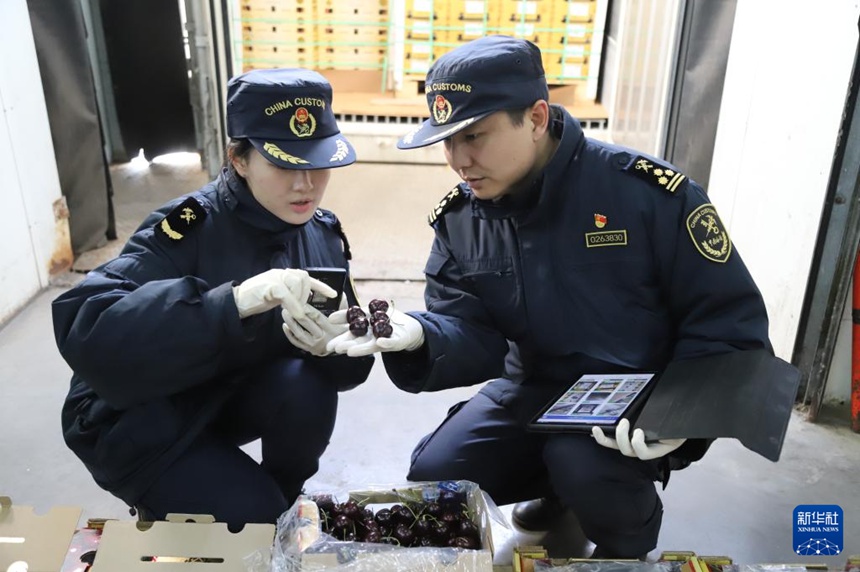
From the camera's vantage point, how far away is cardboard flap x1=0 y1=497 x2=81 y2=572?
1145 millimetres

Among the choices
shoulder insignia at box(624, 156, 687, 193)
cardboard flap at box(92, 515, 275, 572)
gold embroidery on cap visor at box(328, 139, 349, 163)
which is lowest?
cardboard flap at box(92, 515, 275, 572)

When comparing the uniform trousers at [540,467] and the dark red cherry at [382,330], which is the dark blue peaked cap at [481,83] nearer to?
the dark red cherry at [382,330]

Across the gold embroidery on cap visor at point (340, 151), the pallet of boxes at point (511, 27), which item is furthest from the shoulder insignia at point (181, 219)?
the pallet of boxes at point (511, 27)

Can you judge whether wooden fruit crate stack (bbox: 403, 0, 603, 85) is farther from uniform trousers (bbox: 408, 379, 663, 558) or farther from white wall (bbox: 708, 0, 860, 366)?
uniform trousers (bbox: 408, 379, 663, 558)

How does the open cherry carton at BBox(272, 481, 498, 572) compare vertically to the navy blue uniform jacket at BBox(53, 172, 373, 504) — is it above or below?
below

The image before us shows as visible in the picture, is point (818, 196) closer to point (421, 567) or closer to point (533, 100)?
point (533, 100)

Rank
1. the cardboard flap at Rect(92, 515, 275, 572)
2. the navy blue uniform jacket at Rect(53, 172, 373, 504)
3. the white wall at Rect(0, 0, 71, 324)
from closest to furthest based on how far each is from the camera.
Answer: the cardboard flap at Rect(92, 515, 275, 572)
the navy blue uniform jacket at Rect(53, 172, 373, 504)
the white wall at Rect(0, 0, 71, 324)

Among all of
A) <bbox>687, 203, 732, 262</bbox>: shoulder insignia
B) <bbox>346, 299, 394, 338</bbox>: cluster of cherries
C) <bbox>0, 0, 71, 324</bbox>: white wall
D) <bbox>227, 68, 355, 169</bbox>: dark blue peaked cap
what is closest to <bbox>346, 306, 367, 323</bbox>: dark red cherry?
<bbox>346, 299, 394, 338</bbox>: cluster of cherries

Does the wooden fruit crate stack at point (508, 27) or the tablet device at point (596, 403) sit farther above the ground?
the wooden fruit crate stack at point (508, 27)

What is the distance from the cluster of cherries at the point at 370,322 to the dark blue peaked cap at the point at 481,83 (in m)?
0.32

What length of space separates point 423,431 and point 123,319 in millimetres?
1144

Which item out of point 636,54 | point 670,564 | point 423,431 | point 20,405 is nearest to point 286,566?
point 670,564

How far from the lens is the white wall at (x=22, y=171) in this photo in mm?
2676

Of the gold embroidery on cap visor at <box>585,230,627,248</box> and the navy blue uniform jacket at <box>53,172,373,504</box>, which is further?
the gold embroidery on cap visor at <box>585,230,627,248</box>
